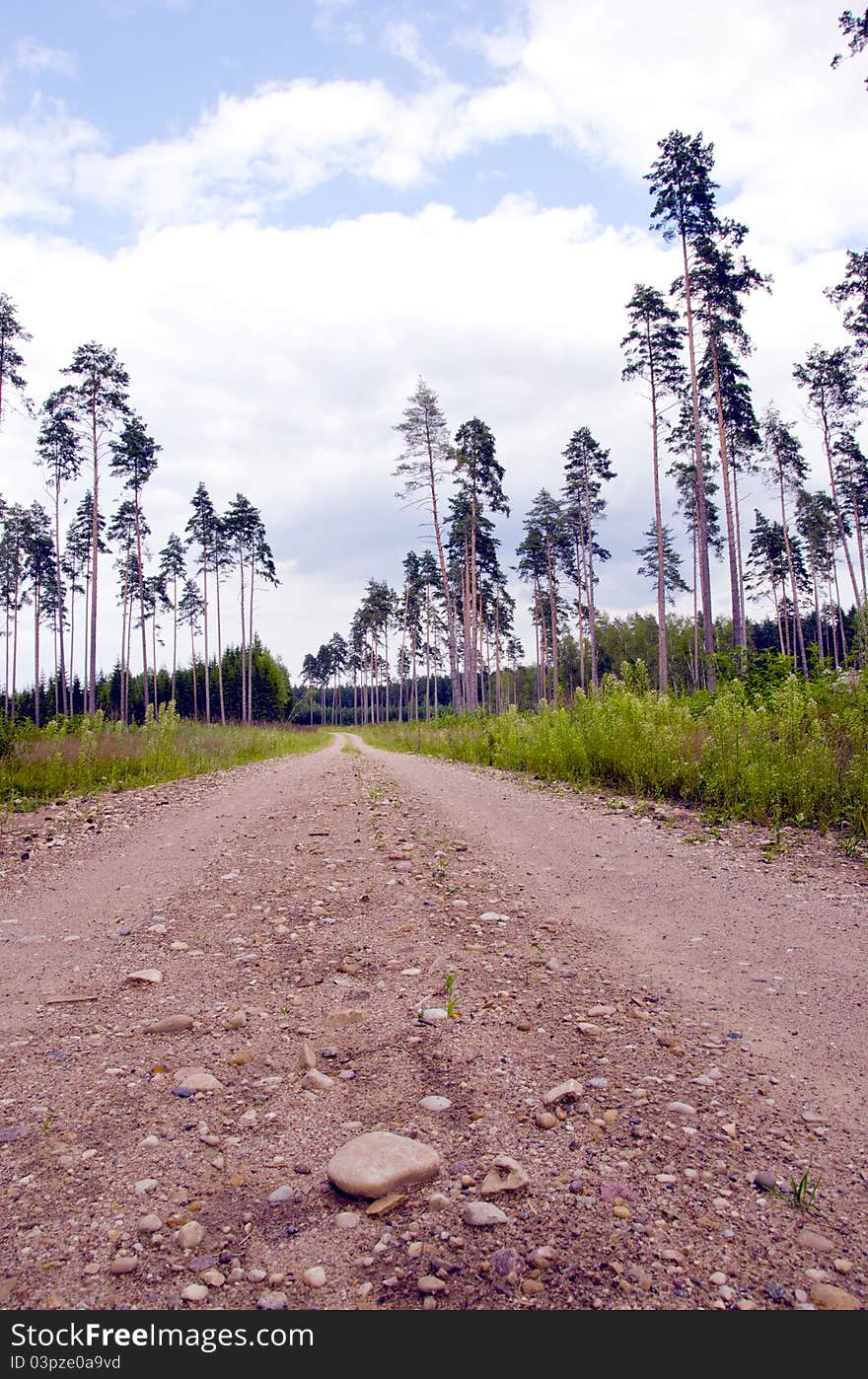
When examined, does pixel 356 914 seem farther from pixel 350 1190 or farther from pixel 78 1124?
pixel 350 1190

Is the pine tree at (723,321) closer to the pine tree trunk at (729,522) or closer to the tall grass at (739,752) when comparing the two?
the pine tree trunk at (729,522)

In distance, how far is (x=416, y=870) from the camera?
5.20m

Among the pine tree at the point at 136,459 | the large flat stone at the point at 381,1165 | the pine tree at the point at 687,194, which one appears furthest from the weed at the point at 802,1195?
the pine tree at the point at 136,459

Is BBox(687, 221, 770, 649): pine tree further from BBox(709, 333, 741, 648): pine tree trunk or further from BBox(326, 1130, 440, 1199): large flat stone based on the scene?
BBox(326, 1130, 440, 1199): large flat stone

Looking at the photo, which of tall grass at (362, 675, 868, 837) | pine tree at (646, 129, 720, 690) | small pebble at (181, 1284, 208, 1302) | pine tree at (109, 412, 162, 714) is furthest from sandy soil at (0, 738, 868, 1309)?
pine tree at (109, 412, 162, 714)

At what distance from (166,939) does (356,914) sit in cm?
110

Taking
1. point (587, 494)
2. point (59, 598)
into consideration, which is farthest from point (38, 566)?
point (587, 494)

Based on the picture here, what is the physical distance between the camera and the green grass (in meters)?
9.56

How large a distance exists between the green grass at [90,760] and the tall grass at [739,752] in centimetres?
702

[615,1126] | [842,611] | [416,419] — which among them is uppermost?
[416,419]

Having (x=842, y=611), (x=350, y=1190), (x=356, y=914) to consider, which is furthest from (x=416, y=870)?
(x=842, y=611)

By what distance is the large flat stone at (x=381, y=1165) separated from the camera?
5.96 ft

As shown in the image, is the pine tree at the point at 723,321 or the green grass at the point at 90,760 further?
the pine tree at the point at 723,321

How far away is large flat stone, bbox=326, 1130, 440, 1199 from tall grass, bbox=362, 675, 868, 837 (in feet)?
17.3
